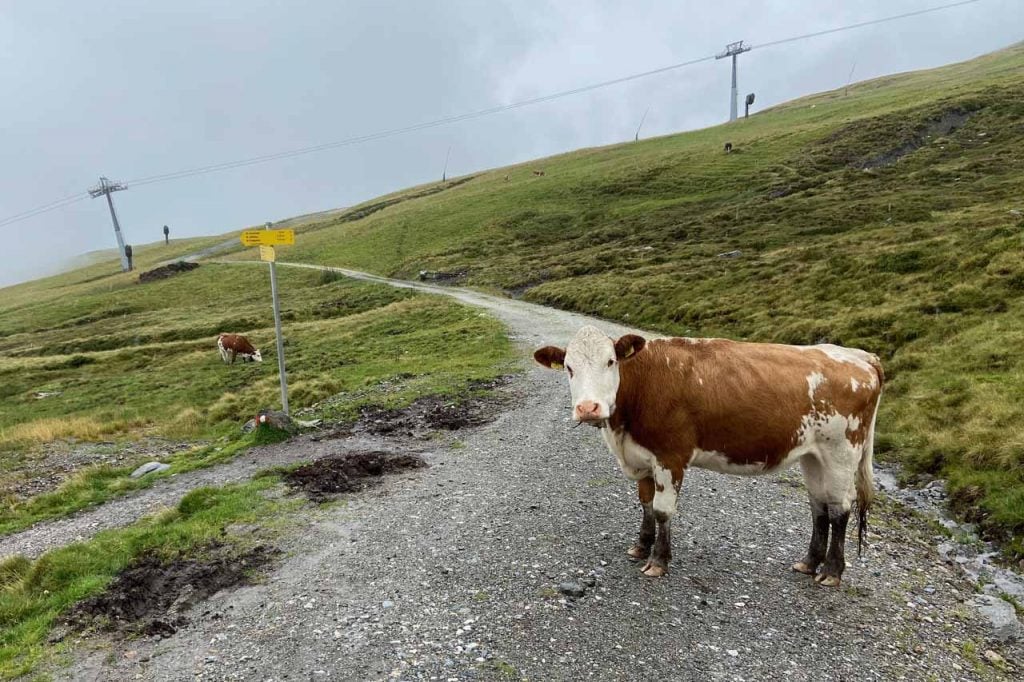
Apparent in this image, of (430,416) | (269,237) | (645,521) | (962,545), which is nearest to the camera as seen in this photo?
(645,521)

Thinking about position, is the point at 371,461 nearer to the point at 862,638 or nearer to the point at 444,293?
the point at 862,638

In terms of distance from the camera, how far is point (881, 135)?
6581 cm

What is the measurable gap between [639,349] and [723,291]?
88.5 feet

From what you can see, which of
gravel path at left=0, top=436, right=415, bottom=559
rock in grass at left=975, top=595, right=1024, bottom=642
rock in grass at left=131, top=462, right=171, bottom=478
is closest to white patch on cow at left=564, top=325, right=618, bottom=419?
rock in grass at left=975, top=595, right=1024, bottom=642

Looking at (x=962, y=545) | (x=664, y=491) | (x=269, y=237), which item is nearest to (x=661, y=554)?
(x=664, y=491)

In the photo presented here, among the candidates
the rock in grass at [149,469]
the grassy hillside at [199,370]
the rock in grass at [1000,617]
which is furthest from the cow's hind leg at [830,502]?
the rock in grass at [149,469]

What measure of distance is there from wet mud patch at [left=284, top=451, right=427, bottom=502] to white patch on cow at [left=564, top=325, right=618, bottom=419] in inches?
255

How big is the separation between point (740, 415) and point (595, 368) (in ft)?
6.41

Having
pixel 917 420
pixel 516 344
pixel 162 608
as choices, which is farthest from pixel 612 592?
pixel 516 344

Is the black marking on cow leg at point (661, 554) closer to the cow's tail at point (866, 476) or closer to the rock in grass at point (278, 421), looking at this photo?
the cow's tail at point (866, 476)

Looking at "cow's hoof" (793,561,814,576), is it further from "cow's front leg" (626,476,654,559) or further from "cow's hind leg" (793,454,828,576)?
"cow's front leg" (626,476,654,559)

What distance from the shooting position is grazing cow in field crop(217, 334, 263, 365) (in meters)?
32.4

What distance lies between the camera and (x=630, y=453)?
7.32 metres

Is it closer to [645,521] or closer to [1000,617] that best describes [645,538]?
[645,521]
